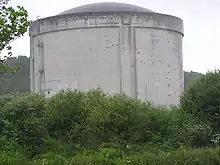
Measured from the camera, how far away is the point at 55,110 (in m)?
19.7

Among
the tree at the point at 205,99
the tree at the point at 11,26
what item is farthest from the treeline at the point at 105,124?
the tree at the point at 11,26

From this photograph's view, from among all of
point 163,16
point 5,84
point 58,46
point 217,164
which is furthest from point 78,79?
point 5,84

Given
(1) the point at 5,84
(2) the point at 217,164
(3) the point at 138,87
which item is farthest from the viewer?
(1) the point at 5,84

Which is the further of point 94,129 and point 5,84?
point 5,84

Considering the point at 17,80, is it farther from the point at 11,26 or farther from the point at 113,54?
the point at 11,26

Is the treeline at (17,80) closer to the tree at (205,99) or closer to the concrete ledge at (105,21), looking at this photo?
the concrete ledge at (105,21)

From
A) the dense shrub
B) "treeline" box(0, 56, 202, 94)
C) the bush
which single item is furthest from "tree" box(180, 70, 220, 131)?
"treeline" box(0, 56, 202, 94)

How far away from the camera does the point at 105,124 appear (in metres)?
18.7

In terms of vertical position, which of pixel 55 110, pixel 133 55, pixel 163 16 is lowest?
pixel 55 110

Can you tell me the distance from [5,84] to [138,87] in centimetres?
2476

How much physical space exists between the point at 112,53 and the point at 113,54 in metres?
0.08

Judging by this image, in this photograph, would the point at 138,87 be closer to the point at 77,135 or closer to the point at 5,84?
the point at 77,135

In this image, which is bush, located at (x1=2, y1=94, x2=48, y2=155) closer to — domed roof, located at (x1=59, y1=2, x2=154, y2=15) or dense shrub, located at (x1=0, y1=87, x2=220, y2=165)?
dense shrub, located at (x1=0, y1=87, x2=220, y2=165)

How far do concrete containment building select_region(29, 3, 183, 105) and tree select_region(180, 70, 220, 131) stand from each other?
8820 millimetres
